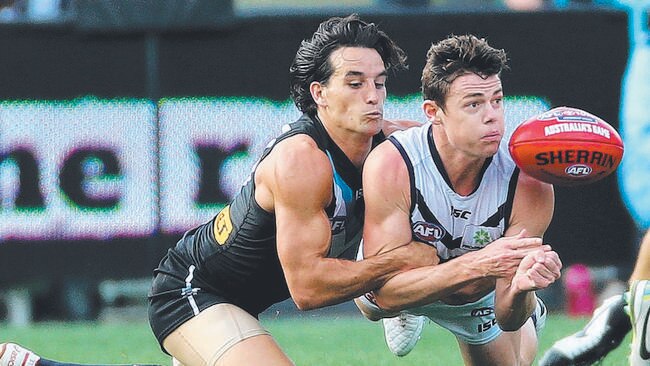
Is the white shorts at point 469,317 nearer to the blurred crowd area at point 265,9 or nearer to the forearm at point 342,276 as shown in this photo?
the forearm at point 342,276

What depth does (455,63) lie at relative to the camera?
5352mm

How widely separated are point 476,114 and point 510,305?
0.74 m

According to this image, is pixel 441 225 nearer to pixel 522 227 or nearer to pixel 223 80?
pixel 522 227

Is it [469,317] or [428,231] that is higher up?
[428,231]

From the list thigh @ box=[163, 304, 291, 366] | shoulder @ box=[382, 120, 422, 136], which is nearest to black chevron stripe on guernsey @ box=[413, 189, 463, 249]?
shoulder @ box=[382, 120, 422, 136]

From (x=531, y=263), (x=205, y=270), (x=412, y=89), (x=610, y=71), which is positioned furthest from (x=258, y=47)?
(x=531, y=263)

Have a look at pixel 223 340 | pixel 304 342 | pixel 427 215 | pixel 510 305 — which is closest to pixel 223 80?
pixel 304 342

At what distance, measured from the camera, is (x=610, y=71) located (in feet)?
31.3

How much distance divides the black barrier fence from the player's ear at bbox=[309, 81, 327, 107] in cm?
357

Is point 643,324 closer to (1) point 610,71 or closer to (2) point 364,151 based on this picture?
(2) point 364,151

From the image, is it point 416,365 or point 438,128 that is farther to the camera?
point 416,365

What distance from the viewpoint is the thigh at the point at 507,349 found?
6.18m

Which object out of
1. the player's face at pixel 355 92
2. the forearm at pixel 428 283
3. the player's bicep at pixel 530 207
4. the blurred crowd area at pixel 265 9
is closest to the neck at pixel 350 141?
the player's face at pixel 355 92

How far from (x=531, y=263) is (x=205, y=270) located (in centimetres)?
149
